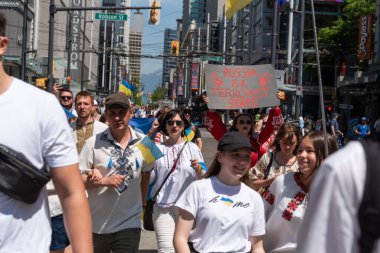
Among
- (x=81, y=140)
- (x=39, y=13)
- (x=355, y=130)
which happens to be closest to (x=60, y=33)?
(x=39, y=13)

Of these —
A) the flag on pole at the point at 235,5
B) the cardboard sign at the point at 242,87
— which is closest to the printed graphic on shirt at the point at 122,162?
the cardboard sign at the point at 242,87

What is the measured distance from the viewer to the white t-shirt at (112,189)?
511cm

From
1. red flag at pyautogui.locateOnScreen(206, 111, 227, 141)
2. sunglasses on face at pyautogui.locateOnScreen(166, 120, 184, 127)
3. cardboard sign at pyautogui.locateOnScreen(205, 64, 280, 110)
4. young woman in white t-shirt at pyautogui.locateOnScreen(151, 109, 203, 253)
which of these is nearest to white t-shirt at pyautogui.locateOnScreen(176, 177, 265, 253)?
young woman in white t-shirt at pyautogui.locateOnScreen(151, 109, 203, 253)

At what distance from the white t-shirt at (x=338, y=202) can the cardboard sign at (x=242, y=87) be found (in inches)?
316

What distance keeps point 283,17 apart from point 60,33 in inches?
824

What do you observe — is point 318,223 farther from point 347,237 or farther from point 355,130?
point 355,130

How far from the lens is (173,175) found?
21.9 ft

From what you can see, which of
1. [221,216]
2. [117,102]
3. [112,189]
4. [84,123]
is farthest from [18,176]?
[84,123]

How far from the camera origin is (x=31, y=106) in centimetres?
241

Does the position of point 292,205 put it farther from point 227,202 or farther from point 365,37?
point 365,37

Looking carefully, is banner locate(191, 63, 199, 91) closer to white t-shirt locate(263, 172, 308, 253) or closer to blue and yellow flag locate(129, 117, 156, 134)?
blue and yellow flag locate(129, 117, 156, 134)

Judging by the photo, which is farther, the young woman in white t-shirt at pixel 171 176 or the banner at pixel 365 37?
the banner at pixel 365 37

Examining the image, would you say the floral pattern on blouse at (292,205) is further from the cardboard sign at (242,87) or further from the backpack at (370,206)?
the cardboard sign at (242,87)

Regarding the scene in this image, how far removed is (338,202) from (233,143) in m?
2.69
